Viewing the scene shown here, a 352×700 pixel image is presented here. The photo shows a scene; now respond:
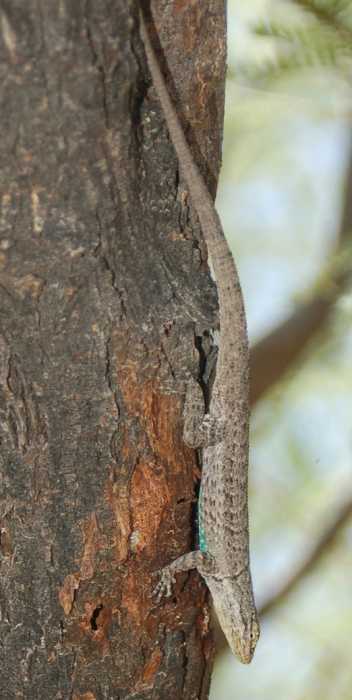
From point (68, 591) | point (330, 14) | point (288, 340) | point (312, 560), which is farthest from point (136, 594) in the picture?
point (312, 560)

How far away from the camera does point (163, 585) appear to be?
216 centimetres

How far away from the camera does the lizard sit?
178 centimetres

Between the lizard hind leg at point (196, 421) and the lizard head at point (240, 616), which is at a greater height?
the lizard hind leg at point (196, 421)

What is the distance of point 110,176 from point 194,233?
37 centimetres

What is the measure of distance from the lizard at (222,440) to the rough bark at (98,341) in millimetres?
43

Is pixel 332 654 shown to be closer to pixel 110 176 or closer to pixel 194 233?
pixel 194 233

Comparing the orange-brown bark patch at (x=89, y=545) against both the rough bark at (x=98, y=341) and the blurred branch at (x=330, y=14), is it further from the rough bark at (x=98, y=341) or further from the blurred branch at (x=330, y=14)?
the blurred branch at (x=330, y=14)

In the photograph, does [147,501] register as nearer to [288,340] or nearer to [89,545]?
[89,545]

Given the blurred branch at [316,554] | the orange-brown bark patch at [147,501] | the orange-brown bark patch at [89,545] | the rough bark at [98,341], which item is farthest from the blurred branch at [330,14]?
the blurred branch at [316,554]

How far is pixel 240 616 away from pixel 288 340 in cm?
137

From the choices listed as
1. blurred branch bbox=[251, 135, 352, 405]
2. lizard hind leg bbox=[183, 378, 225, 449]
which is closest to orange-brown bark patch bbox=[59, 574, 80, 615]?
lizard hind leg bbox=[183, 378, 225, 449]

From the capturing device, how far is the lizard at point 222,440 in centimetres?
178

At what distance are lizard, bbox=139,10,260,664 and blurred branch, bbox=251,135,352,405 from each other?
3.68 feet

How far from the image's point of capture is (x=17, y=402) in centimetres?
182
